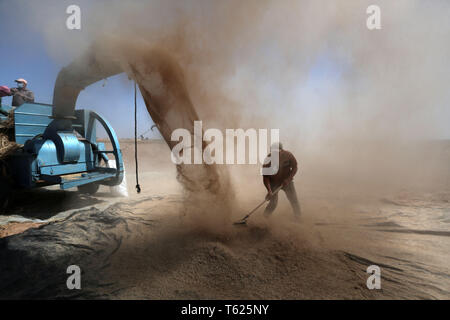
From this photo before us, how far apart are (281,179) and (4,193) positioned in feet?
19.3

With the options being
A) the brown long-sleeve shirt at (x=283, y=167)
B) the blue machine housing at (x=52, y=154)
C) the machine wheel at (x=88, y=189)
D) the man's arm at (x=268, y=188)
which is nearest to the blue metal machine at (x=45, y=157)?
the blue machine housing at (x=52, y=154)

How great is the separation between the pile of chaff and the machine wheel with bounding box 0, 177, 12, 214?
0.57 meters

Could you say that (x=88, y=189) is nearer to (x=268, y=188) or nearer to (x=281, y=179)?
(x=268, y=188)

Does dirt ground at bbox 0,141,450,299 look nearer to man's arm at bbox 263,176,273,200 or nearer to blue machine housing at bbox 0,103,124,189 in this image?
man's arm at bbox 263,176,273,200

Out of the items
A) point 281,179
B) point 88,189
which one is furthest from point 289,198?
point 88,189

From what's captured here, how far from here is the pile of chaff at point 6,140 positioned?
4.89 metres

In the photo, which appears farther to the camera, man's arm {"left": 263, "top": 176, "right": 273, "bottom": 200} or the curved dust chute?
man's arm {"left": 263, "top": 176, "right": 273, "bottom": 200}

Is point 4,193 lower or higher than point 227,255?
higher

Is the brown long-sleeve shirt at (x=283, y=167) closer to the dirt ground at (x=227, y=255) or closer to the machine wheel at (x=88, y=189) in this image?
the dirt ground at (x=227, y=255)

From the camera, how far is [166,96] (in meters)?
3.42

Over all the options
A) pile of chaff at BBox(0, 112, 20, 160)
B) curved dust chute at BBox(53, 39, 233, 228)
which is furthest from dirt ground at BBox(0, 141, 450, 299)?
pile of chaff at BBox(0, 112, 20, 160)

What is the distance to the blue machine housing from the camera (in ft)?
16.0

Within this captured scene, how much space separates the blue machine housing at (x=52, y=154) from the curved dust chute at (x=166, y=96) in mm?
1605

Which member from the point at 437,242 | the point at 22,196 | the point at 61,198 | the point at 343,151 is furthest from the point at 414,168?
the point at 22,196
